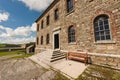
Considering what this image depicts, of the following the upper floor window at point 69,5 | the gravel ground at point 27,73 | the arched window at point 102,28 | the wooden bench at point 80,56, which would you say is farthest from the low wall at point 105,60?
the upper floor window at point 69,5

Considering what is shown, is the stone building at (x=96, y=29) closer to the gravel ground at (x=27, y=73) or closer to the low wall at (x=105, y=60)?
the low wall at (x=105, y=60)

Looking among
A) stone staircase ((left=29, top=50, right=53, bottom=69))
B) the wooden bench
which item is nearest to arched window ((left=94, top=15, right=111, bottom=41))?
the wooden bench

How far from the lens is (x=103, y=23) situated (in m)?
6.49

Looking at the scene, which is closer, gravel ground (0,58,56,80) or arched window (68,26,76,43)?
gravel ground (0,58,56,80)

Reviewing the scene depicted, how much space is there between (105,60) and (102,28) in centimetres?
242

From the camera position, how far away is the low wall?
17.9 feet

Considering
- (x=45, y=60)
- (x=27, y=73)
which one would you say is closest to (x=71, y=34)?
(x=45, y=60)

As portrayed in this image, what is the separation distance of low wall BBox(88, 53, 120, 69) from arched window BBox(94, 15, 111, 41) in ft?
4.29

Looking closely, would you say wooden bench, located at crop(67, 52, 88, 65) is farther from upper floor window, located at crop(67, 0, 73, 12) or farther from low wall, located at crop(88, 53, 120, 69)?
upper floor window, located at crop(67, 0, 73, 12)

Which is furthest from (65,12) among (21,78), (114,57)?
(21,78)

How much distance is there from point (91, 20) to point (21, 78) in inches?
274

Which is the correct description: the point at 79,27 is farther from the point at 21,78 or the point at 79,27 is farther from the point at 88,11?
the point at 21,78

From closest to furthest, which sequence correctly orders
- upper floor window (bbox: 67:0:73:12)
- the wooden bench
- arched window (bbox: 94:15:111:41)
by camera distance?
arched window (bbox: 94:15:111:41), the wooden bench, upper floor window (bbox: 67:0:73:12)

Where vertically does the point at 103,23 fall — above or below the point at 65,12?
below
